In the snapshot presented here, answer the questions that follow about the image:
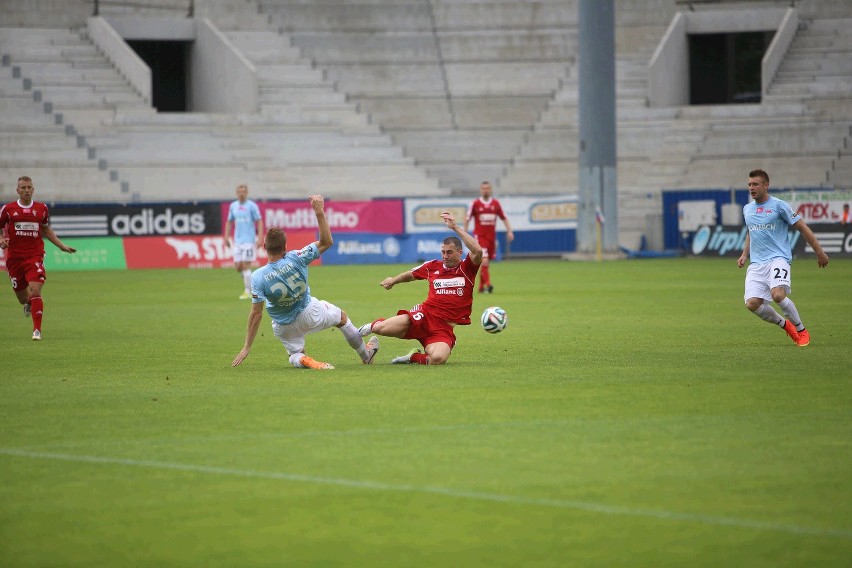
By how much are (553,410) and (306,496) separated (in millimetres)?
3393

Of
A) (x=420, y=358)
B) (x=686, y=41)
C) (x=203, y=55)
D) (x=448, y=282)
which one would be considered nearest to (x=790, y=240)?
(x=686, y=41)

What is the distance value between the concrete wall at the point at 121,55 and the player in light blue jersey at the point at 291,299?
3358cm

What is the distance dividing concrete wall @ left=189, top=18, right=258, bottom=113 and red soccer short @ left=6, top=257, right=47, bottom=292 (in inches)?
1173

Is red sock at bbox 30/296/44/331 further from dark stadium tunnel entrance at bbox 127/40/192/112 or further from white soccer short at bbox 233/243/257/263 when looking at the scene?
dark stadium tunnel entrance at bbox 127/40/192/112

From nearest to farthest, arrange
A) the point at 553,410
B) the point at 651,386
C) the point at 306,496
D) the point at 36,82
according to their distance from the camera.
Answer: the point at 306,496
the point at 553,410
the point at 651,386
the point at 36,82

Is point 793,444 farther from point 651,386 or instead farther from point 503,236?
point 503,236

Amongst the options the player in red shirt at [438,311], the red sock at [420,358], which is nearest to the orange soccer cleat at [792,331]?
the player in red shirt at [438,311]

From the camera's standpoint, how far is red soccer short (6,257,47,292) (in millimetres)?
17767

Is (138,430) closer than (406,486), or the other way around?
(406,486)

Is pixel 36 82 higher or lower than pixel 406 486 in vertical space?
higher

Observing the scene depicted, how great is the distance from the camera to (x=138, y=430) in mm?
9570

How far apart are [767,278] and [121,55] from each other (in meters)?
34.6

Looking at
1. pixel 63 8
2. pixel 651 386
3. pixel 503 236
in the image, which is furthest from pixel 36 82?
pixel 651 386

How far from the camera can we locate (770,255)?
15445mm
